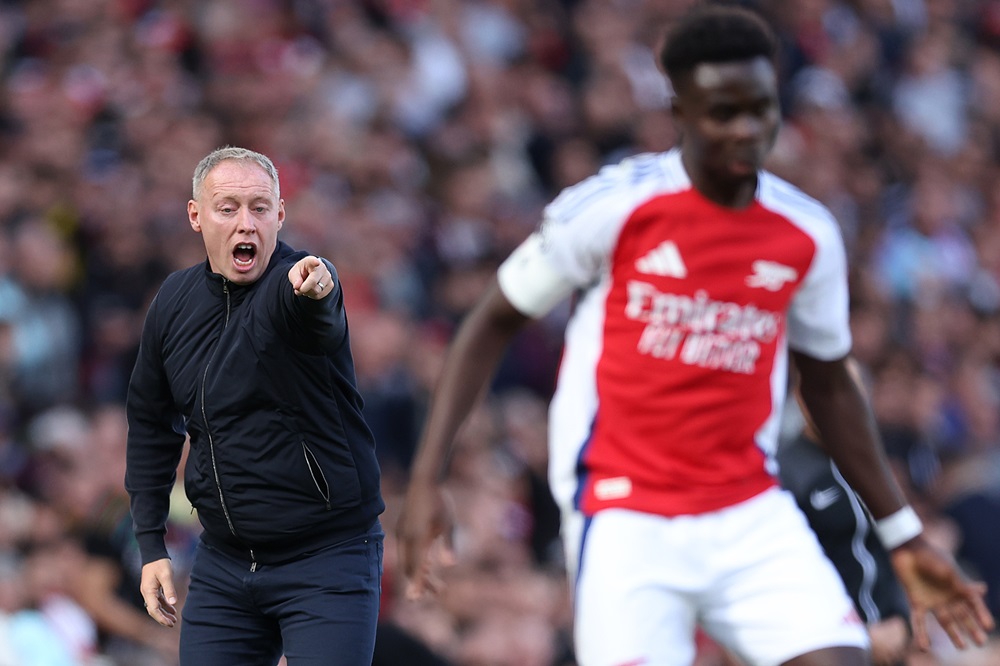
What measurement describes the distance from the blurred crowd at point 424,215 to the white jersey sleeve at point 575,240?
2147mm

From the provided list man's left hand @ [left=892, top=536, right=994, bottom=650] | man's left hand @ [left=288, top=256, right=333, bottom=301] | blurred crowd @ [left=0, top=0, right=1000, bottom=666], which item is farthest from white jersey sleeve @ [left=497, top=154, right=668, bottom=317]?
blurred crowd @ [left=0, top=0, right=1000, bottom=666]

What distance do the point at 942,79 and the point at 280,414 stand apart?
12249 mm

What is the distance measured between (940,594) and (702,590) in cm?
77

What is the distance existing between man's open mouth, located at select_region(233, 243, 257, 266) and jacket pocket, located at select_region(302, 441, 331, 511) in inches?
21.7

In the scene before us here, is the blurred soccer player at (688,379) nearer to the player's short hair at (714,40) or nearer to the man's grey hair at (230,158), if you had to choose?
the player's short hair at (714,40)

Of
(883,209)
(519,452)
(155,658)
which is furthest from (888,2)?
(155,658)

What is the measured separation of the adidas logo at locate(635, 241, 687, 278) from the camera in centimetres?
441

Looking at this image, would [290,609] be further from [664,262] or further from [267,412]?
[664,262]

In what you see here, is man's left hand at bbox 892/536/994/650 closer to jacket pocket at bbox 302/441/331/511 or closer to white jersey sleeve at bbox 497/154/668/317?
white jersey sleeve at bbox 497/154/668/317

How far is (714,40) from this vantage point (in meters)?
4.37

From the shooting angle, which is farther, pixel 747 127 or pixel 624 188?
pixel 624 188

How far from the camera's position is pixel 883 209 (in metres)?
14.4

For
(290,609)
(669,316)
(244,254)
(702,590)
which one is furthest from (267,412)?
(702,590)

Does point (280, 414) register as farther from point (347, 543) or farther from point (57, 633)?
point (57, 633)
